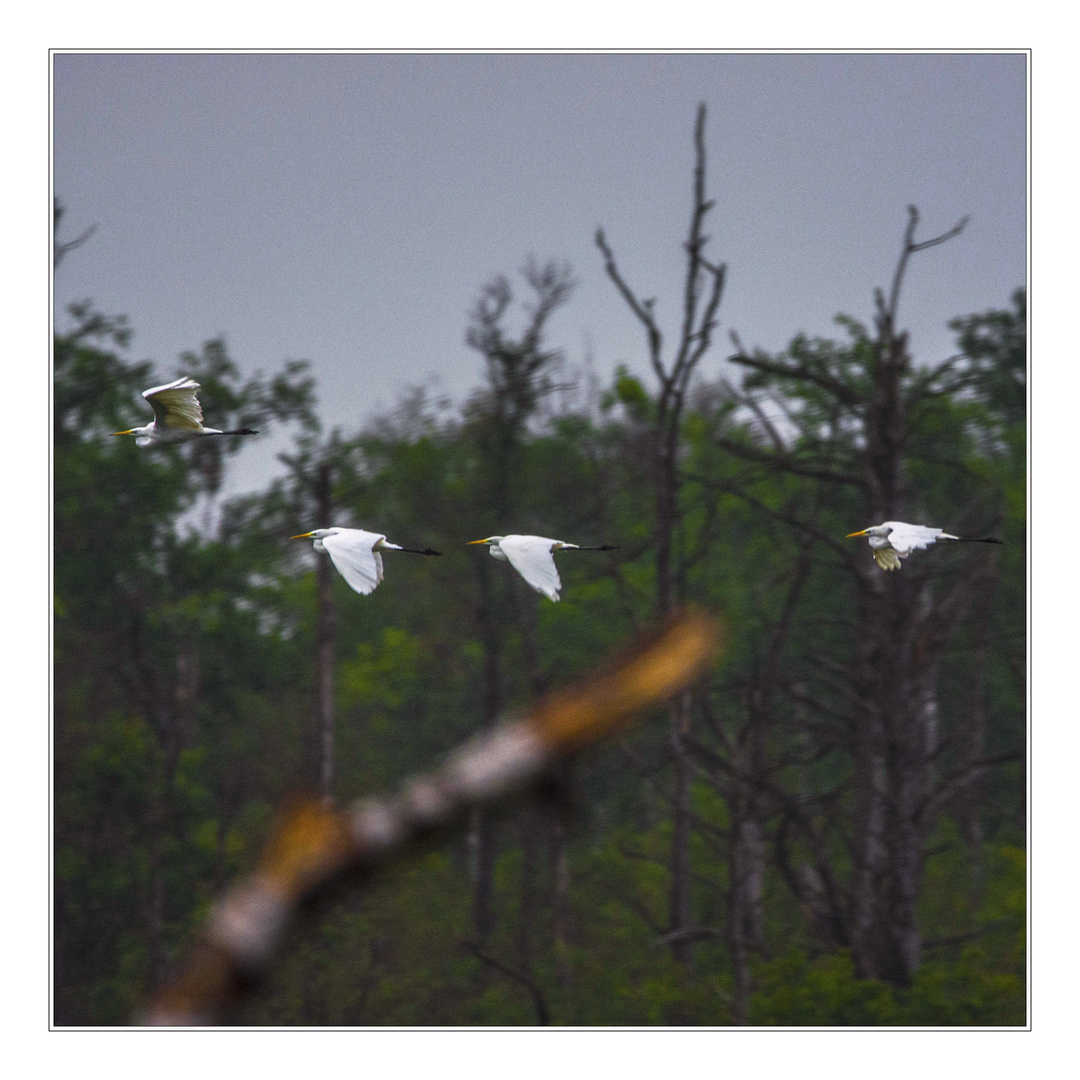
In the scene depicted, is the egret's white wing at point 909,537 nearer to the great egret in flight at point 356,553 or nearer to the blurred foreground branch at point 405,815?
the great egret in flight at point 356,553

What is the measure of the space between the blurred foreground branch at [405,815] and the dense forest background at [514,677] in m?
13.4

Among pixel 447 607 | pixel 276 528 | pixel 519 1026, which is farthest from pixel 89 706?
pixel 519 1026

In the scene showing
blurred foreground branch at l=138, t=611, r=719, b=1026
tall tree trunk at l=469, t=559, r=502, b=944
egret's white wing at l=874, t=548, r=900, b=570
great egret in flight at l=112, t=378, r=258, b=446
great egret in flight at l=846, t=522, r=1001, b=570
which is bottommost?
tall tree trunk at l=469, t=559, r=502, b=944

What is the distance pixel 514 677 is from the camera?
2319cm

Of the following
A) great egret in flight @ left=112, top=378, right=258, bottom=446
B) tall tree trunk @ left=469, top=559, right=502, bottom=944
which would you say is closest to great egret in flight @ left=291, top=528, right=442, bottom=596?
great egret in flight @ left=112, top=378, right=258, bottom=446

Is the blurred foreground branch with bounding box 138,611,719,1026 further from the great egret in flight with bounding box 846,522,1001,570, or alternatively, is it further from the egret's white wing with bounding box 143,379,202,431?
the egret's white wing with bounding box 143,379,202,431

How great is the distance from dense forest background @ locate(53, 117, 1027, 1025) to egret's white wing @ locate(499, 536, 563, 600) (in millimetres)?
8784

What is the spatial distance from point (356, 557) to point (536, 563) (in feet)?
2.43

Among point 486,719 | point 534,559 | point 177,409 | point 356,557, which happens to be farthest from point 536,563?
point 486,719

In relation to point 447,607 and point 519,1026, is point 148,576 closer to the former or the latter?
point 447,607

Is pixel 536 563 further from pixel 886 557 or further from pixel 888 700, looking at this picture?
pixel 888 700

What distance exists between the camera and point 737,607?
20.5 meters

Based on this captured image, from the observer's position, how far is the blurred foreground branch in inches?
29.5

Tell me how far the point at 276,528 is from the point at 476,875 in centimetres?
672
